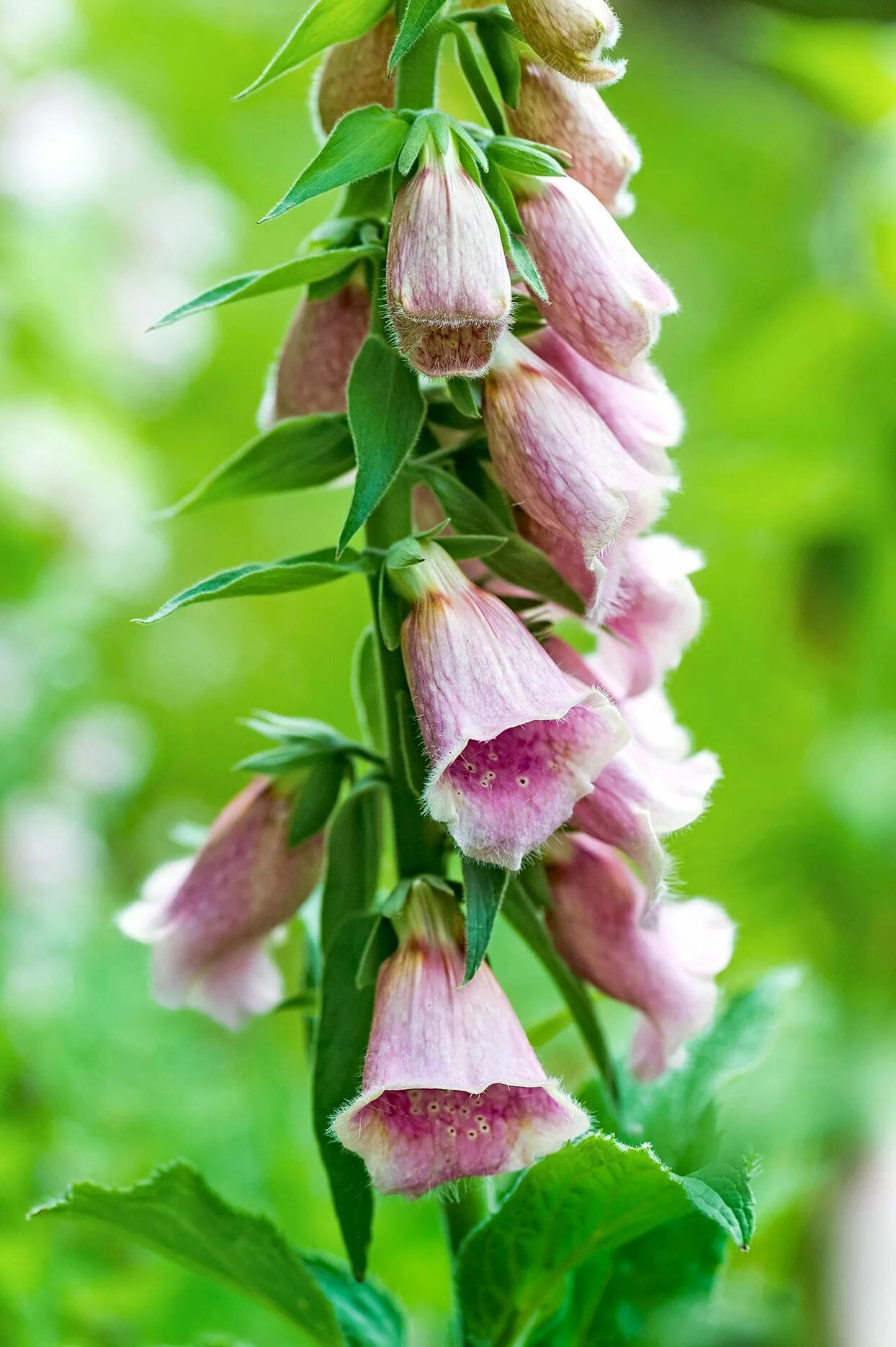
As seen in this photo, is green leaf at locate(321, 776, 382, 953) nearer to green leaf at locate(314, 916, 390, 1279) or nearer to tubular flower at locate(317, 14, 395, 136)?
green leaf at locate(314, 916, 390, 1279)

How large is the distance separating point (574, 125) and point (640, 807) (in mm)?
219

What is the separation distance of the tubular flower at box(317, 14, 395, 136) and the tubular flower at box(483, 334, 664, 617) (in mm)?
99

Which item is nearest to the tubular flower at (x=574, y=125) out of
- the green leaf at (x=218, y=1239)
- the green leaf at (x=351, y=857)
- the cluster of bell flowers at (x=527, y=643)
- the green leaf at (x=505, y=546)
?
the cluster of bell flowers at (x=527, y=643)

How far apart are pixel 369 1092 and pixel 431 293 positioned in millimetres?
228

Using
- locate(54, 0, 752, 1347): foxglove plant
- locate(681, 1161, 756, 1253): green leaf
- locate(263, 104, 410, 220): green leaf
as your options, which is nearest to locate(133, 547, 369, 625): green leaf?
locate(54, 0, 752, 1347): foxglove plant

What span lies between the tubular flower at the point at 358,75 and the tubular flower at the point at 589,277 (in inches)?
2.7

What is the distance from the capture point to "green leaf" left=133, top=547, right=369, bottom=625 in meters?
0.41

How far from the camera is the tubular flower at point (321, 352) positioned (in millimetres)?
476

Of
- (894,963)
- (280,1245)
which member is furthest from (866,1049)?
(280,1245)

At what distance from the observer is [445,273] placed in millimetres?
385

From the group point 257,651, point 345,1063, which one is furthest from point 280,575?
point 257,651

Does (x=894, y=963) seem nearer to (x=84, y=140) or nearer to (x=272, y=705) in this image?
(x=272, y=705)

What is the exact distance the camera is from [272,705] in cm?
235

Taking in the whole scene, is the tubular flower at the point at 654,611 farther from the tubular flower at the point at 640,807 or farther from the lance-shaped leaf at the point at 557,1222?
the lance-shaped leaf at the point at 557,1222
